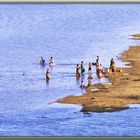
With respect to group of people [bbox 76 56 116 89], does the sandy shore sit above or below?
below

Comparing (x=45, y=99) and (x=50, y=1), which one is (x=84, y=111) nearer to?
(x=45, y=99)

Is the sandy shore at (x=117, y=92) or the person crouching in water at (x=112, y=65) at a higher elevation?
the person crouching in water at (x=112, y=65)

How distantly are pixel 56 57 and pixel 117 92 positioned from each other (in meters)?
0.53

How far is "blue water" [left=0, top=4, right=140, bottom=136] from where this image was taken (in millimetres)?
4555

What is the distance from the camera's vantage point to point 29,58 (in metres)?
4.66

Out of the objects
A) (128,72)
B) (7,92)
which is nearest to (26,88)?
(7,92)

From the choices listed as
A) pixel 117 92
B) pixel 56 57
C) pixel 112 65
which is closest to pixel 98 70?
pixel 112 65

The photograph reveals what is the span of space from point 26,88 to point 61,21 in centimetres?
58

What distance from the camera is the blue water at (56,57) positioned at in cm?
455

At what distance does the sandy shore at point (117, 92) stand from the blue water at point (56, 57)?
1.7 inches

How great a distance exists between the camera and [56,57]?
4.67 m

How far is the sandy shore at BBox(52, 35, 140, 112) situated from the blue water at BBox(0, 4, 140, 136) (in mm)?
44

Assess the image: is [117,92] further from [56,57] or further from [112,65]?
[56,57]

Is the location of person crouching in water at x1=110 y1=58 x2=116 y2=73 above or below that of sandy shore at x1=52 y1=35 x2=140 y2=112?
above
